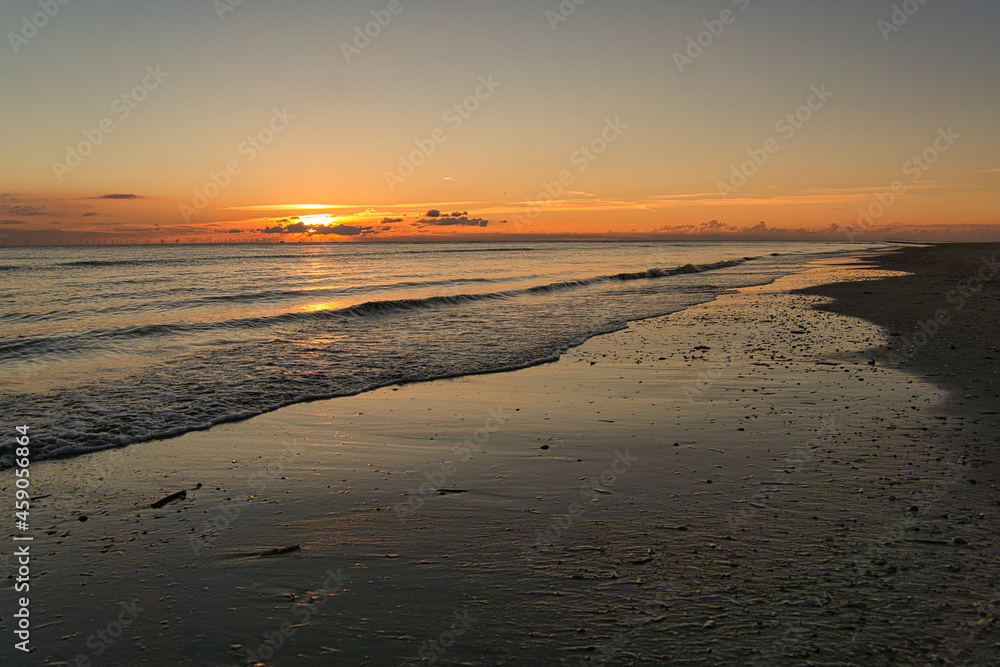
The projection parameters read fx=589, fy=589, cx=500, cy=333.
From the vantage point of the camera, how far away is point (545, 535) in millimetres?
5246

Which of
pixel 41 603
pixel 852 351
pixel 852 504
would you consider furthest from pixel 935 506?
pixel 852 351

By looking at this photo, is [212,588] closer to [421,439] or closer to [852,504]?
[421,439]

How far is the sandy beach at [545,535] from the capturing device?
12.3 ft

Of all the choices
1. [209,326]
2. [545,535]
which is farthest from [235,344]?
[545,535]

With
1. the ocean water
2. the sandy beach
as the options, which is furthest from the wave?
the sandy beach

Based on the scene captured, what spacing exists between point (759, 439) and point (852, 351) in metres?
8.37

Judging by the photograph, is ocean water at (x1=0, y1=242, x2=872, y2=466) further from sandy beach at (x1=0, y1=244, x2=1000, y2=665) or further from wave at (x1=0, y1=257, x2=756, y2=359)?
sandy beach at (x1=0, y1=244, x2=1000, y2=665)

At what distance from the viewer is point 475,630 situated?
12.7 ft

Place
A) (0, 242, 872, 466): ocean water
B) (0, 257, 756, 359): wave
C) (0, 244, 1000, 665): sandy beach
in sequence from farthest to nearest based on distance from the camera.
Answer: (0, 257, 756, 359): wave, (0, 242, 872, 466): ocean water, (0, 244, 1000, 665): sandy beach

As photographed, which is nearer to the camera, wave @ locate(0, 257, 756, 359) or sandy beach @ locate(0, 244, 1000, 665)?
sandy beach @ locate(0, 244, 1000, 665)

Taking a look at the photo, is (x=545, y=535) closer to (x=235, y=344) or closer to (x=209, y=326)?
(x=235, y=344)

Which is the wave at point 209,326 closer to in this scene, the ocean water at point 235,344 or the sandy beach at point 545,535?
the ocean water at point 235,344

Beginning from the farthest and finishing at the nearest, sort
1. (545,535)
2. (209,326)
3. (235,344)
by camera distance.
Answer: (209,326) → (235,344) → (545,535)

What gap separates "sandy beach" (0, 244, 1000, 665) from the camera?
148 inches
